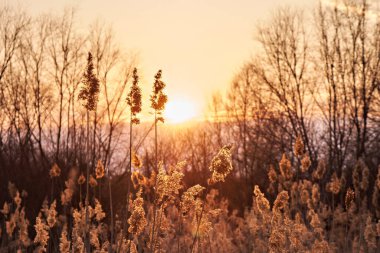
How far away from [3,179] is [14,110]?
→ 19.4 m

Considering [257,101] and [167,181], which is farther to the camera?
[257,101]

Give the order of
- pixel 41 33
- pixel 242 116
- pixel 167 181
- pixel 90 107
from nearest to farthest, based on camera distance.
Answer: pixel 90 107, pixel 167 181, pixel 41 33, pixel 242 116

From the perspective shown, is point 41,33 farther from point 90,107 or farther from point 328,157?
point 90,107

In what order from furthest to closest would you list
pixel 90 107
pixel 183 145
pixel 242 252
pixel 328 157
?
pixel 183 145 → pixel 328 157 → pixel 242 252 → pixel 90 107

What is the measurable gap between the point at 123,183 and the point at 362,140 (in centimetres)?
1146

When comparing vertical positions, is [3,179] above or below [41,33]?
below

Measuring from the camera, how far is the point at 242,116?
35.5 metres

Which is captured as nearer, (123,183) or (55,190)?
(55,190)

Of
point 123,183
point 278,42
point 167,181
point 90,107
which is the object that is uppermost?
point 278,42

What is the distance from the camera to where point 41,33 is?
29.6 metres

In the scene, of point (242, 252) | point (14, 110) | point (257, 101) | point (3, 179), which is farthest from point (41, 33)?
point (242, 252)

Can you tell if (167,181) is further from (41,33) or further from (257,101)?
(41,33)

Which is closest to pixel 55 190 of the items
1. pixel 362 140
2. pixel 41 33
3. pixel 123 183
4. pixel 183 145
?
pixel 123 183

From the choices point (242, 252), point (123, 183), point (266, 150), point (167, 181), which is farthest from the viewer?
point (266, 150)
